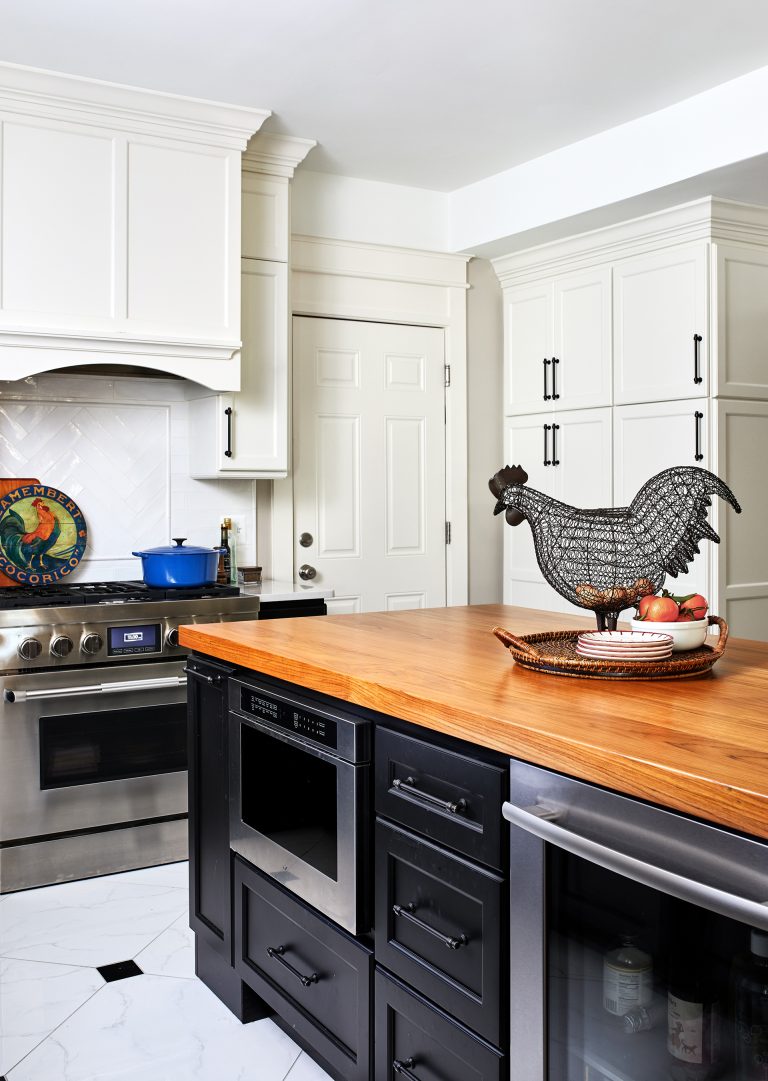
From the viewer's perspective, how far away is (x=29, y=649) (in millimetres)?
3320

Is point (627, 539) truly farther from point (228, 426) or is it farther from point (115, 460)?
point (115, 460)

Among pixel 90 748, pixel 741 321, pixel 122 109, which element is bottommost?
pixel 90 748

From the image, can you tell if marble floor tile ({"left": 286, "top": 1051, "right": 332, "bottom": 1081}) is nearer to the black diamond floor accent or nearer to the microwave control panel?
the black diamond floor accent

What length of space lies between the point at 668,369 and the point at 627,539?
2456 mm

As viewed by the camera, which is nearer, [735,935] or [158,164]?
[735,935]

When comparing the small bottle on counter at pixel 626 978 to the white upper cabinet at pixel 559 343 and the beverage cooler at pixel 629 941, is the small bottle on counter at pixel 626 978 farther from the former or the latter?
the white upper cabinet at pixel 559 343

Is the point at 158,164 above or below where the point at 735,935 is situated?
above

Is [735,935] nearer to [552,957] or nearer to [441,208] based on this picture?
[552,957]

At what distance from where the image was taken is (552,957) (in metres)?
1.41

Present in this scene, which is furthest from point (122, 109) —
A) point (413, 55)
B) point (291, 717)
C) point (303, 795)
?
point (303, 795)

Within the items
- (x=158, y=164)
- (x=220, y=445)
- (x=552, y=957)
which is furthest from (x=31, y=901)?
(x=158, y=164)

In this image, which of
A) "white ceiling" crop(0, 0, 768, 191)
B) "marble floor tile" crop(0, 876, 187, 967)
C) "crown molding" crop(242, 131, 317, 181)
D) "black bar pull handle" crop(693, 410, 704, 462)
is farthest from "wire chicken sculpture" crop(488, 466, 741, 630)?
"crown molding" crop(242, 131, 317, 181)

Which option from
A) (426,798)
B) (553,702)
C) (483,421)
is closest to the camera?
(553,702)

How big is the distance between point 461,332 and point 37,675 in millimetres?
2715
